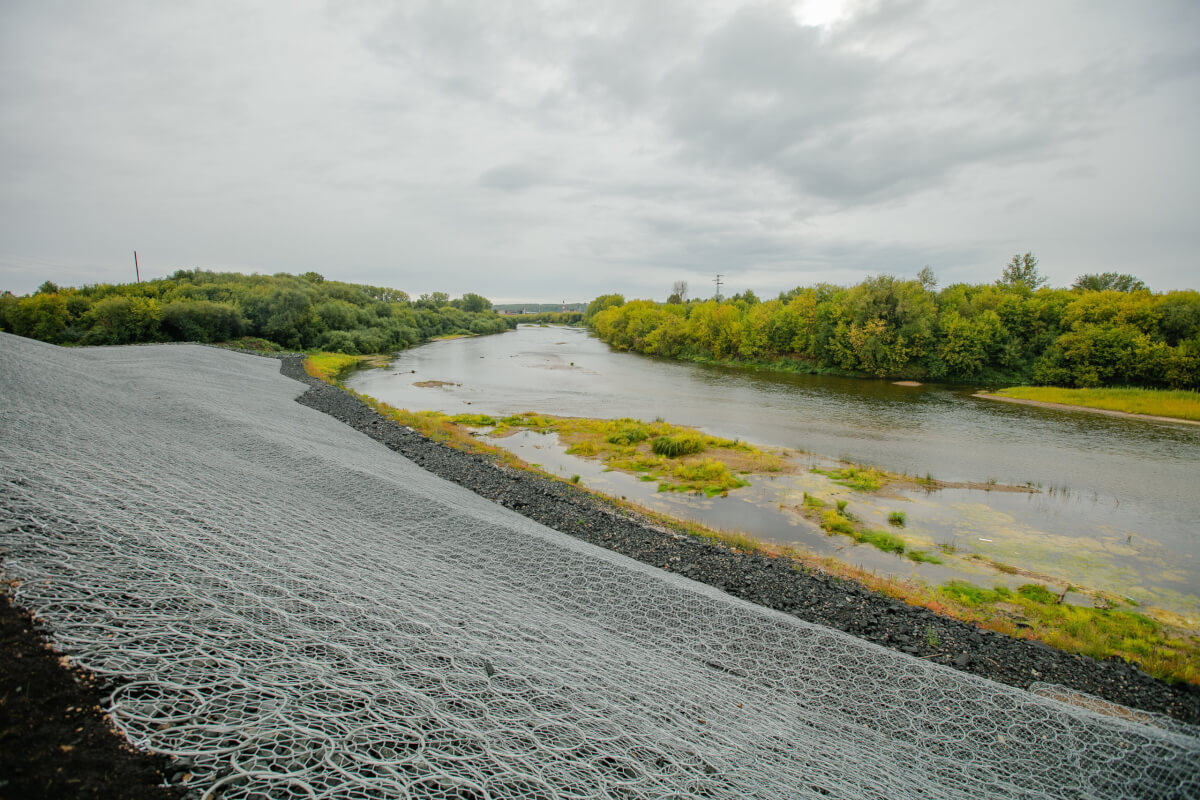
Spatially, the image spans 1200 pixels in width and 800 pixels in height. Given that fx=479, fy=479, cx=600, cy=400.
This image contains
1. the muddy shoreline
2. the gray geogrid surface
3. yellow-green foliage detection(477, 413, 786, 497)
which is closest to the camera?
the gray geogrid surface

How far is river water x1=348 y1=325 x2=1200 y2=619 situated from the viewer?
10.9 meters

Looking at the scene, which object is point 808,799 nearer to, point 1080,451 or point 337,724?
point 337,724

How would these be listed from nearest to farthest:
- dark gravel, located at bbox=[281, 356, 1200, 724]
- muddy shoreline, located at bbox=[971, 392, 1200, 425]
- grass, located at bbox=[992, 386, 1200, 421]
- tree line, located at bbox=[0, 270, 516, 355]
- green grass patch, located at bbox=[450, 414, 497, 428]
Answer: dark gravel, located at bbox=[281, 356, 1200, 724]
green grass patch, located at bbox=[450, 414, 497, 428]
muddy shoreline, located at bbox=[971, 392, 1200, 425]
grass, located at bbox=[992, 386, 1200, 421]
tree line, located at bbox=[0, 270, 516, 355]

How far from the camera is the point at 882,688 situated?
4.63m

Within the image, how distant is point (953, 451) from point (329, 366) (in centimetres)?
4239

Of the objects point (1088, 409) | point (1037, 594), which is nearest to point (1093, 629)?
point (1037, 594)

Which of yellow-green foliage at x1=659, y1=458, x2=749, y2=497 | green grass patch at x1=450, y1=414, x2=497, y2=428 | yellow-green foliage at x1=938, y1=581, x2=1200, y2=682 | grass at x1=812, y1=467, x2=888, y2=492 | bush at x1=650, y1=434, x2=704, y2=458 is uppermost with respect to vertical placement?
green grass patch at x1=450, y1=414, x2=497, y2=428

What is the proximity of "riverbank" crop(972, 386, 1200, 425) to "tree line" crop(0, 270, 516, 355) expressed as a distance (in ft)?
205

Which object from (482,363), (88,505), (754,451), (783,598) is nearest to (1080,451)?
(754,451)

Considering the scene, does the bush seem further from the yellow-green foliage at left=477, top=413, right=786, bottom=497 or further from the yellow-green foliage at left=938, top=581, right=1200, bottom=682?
the yellow-green foliage at left=938, top=581, right=1200, bottom=682

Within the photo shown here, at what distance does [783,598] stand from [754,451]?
1138cm

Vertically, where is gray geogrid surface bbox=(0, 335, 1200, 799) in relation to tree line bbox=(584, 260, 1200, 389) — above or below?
below

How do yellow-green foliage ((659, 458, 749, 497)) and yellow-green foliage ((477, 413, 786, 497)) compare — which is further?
yellow-green foliage ((477, 413, 786, 497))

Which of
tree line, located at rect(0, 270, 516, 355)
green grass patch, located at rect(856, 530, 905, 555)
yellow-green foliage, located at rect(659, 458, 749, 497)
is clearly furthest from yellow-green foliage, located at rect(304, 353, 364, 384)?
green grass patch, located at rect(856, 530, 905, 555)
